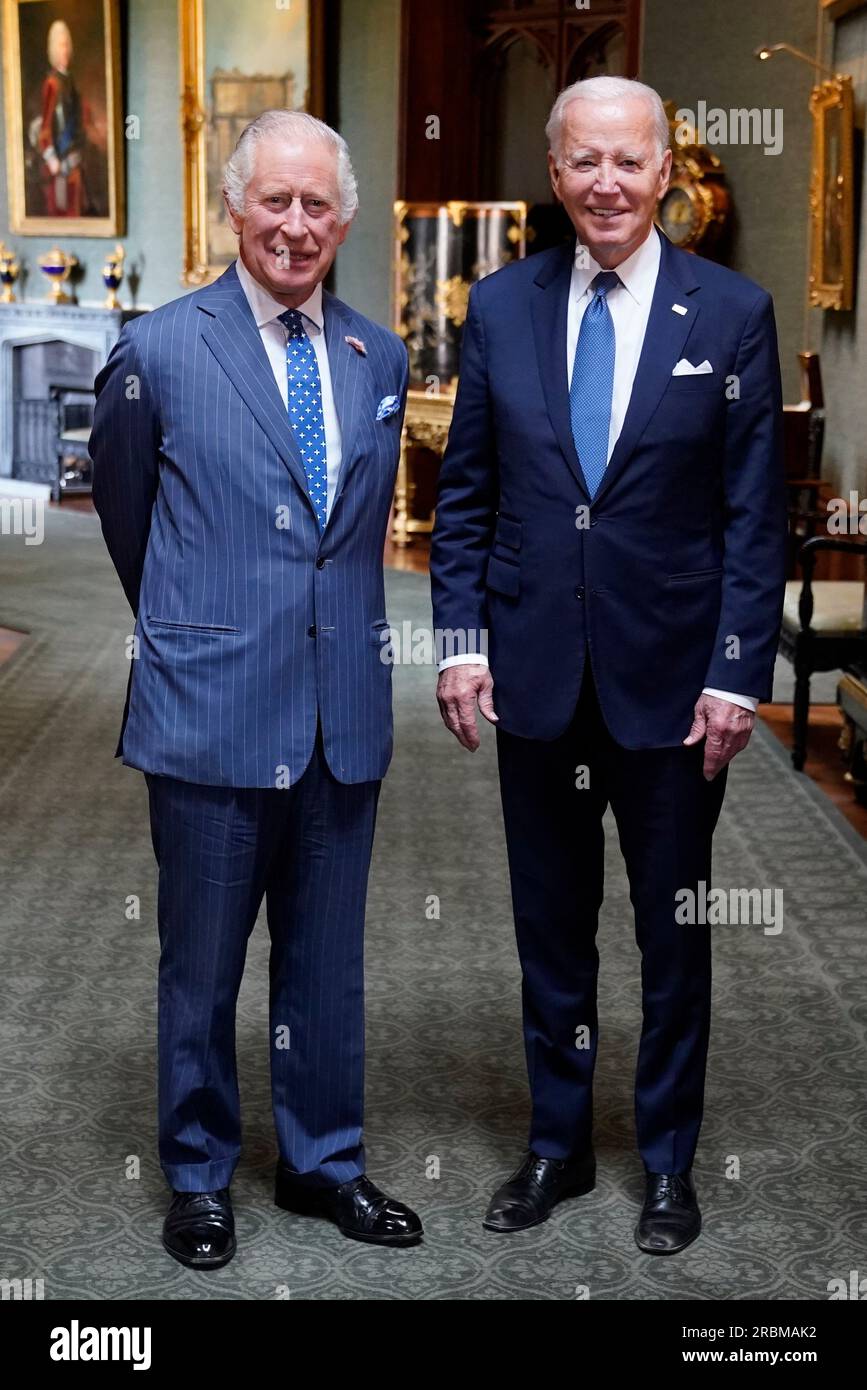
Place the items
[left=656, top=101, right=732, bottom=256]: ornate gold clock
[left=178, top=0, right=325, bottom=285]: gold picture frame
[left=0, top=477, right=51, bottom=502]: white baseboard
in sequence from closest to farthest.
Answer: [left=656, top=101, right=732, bottom=256]: ornate gold clock, [left=178, top=0, right=325, bottom=285]: gold picture frame, [left=0, top=477, right=51, bottom=502]: white baseboard

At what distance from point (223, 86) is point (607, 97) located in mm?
11758

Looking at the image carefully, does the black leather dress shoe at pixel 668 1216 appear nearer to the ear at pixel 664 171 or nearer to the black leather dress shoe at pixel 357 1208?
the black leather dress shoe at pixel 357 1208

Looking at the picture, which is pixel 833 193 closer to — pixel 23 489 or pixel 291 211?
pixel 291 211

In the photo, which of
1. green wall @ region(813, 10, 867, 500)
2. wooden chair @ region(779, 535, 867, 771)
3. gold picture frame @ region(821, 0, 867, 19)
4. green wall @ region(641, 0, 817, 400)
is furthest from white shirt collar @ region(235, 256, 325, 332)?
green wall @ region(641, 0, 817, 400)

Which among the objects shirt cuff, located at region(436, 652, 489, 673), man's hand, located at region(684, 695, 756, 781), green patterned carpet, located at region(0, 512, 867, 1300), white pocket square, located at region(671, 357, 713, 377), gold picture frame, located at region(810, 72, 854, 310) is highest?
gold picture frame, located at region(810, 72, 854, 310)

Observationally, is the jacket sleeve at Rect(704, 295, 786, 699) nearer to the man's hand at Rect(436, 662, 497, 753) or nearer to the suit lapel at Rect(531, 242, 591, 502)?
the suit lapel at Rect(531, 242, 591, 502)

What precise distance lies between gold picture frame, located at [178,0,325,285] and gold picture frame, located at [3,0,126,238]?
1021 mm

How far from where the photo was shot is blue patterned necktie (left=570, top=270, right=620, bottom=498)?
9.28 ft

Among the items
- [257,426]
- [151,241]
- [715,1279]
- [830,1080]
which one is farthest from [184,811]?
[151,241]

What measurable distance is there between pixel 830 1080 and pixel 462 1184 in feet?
3.24

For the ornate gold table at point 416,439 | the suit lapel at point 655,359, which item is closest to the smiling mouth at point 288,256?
the suit lapel at point 655,359

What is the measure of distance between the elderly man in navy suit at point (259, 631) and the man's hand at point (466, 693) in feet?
0.37

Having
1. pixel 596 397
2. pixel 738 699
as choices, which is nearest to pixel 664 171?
pixel 596 397

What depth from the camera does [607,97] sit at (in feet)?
8.68
